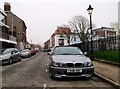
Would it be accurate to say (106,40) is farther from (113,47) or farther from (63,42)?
(63,42)

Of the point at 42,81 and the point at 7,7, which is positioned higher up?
the point at 7,7

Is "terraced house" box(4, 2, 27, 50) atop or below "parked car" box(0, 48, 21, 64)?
atop

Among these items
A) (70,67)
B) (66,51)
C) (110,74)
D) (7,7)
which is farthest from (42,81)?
(7,7)

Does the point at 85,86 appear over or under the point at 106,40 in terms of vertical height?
under

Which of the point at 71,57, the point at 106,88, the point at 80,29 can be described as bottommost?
the point at 106,88

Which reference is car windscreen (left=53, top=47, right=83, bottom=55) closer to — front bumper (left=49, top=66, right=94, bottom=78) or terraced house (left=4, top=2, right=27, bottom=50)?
front bumper (left=49, top=66, right=94, bottom=78)

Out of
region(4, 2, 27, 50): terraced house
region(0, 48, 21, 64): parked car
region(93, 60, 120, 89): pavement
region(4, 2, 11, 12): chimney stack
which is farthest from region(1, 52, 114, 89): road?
region(4, 2, 11, 12): chimney stack

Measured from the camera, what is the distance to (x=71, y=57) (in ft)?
32.3

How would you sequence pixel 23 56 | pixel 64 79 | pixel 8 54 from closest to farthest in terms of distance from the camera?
pixel 64 79
pixel 8 54
pixel 23 56

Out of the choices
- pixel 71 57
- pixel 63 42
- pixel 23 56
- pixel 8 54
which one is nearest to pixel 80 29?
pixel 63 42

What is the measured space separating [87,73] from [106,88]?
1565 millimetres

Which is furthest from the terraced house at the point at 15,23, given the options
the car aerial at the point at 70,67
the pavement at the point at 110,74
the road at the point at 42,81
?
the car aerial at the point at 70,67

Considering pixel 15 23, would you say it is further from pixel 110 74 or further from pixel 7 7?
pixel 110 74

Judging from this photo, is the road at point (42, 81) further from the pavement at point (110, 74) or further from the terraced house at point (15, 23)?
the terraced house at point (15, 23)
